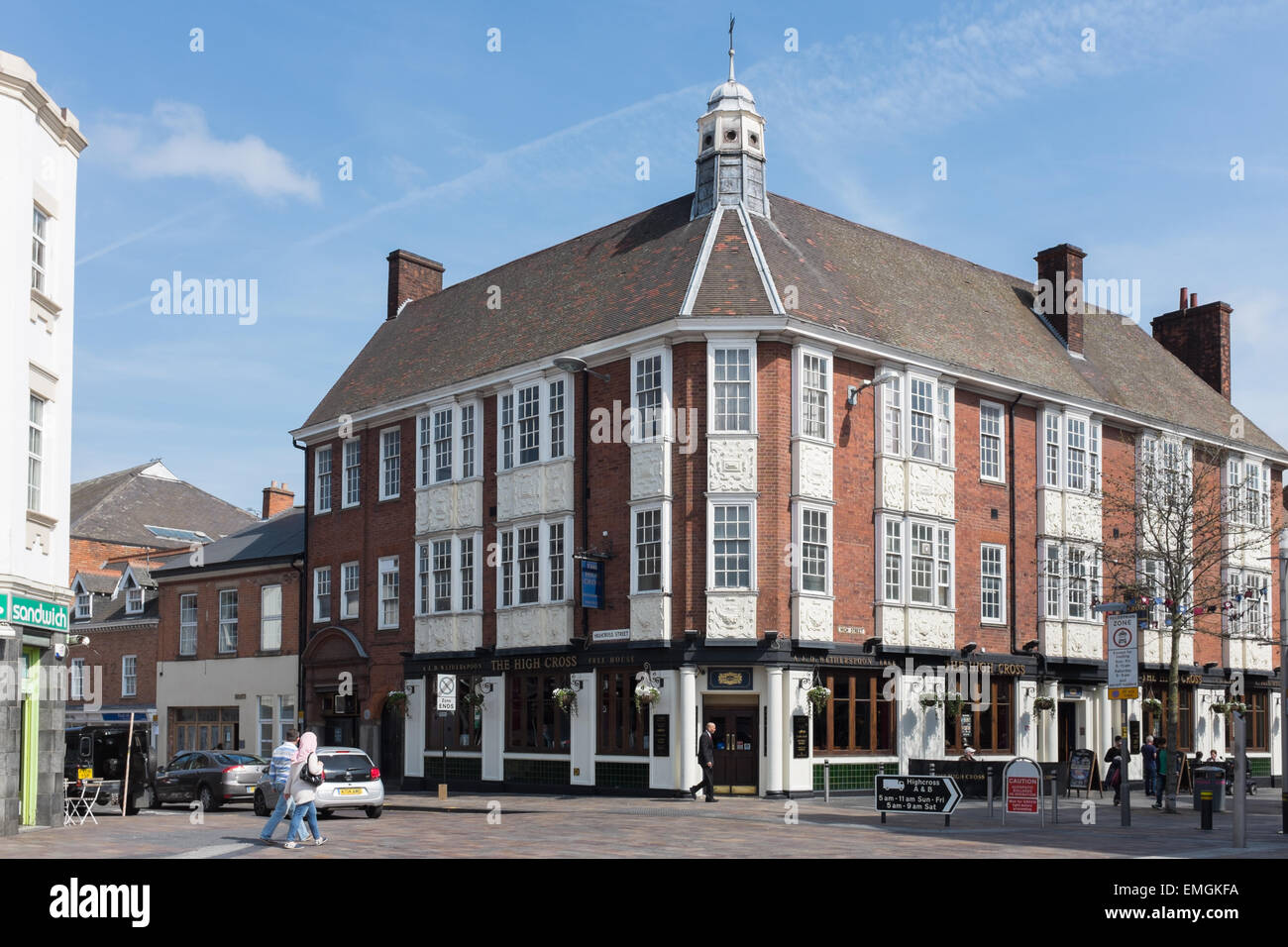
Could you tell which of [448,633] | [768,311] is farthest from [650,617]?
[448,633]

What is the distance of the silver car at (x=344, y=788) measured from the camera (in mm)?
25609

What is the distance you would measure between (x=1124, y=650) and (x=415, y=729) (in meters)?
20.4

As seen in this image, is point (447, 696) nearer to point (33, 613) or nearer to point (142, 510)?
point (33, 613)

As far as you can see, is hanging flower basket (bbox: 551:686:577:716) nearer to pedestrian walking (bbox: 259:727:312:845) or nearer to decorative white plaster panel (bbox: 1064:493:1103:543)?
pedestrian walking (bbox: 259:727:312:845)

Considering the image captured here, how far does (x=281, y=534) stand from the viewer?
47188 millimetres

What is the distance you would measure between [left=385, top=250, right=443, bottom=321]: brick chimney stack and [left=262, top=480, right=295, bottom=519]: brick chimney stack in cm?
1273

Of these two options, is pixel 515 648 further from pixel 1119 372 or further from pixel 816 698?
pixel 1119 372

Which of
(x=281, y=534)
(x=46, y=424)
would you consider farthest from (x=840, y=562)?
(x=281, y=534)

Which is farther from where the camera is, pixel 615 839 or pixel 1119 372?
pixel 1119 372

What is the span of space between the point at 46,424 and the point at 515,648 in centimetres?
Result: 1484

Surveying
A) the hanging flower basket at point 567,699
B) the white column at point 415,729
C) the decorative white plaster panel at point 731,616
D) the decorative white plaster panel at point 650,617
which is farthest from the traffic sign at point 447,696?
the white column at point 415,729

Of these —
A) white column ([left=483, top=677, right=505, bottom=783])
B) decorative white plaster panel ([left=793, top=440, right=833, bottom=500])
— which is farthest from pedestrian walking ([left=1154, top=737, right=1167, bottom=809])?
white column ([left=483, top=677, right=505, bottom=783])

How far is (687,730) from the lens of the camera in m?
31.2
